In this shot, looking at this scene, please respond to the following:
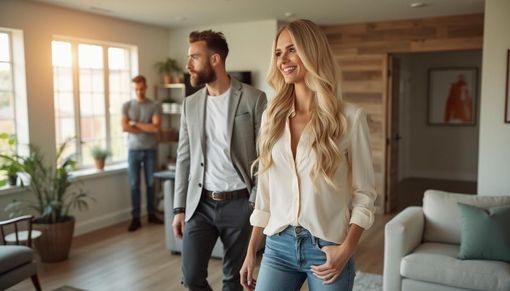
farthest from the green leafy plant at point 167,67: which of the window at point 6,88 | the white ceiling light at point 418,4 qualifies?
the white ceiling light at point 418,4

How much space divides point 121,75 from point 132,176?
1.40 metres

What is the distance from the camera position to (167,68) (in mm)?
6566

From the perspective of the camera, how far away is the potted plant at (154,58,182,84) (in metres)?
6.56

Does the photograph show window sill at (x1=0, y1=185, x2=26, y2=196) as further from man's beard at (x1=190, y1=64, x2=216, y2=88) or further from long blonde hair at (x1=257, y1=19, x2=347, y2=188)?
long blonde hair at (x1=257, y1=19, x2=347, y2=188)

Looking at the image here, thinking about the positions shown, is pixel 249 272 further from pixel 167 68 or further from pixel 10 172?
pixel 167 68

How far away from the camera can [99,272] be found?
412 cm

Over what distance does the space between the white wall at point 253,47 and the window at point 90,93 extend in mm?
1296

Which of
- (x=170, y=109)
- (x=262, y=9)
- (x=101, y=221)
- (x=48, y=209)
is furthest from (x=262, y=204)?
(x=170, y=109)

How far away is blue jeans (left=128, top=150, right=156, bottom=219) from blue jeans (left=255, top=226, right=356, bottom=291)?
4.30 metres

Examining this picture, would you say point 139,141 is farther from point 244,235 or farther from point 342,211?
point 342,211

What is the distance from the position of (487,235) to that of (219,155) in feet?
6.20

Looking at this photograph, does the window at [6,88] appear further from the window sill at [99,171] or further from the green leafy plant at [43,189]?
the window sill at [99,171]

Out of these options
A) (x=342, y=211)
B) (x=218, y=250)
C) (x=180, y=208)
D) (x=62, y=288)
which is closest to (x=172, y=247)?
(x=218, y=250)

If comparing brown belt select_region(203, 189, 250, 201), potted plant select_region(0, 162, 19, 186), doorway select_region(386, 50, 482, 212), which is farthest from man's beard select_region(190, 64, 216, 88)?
doorway select_region(386, 50, 482, 212)
